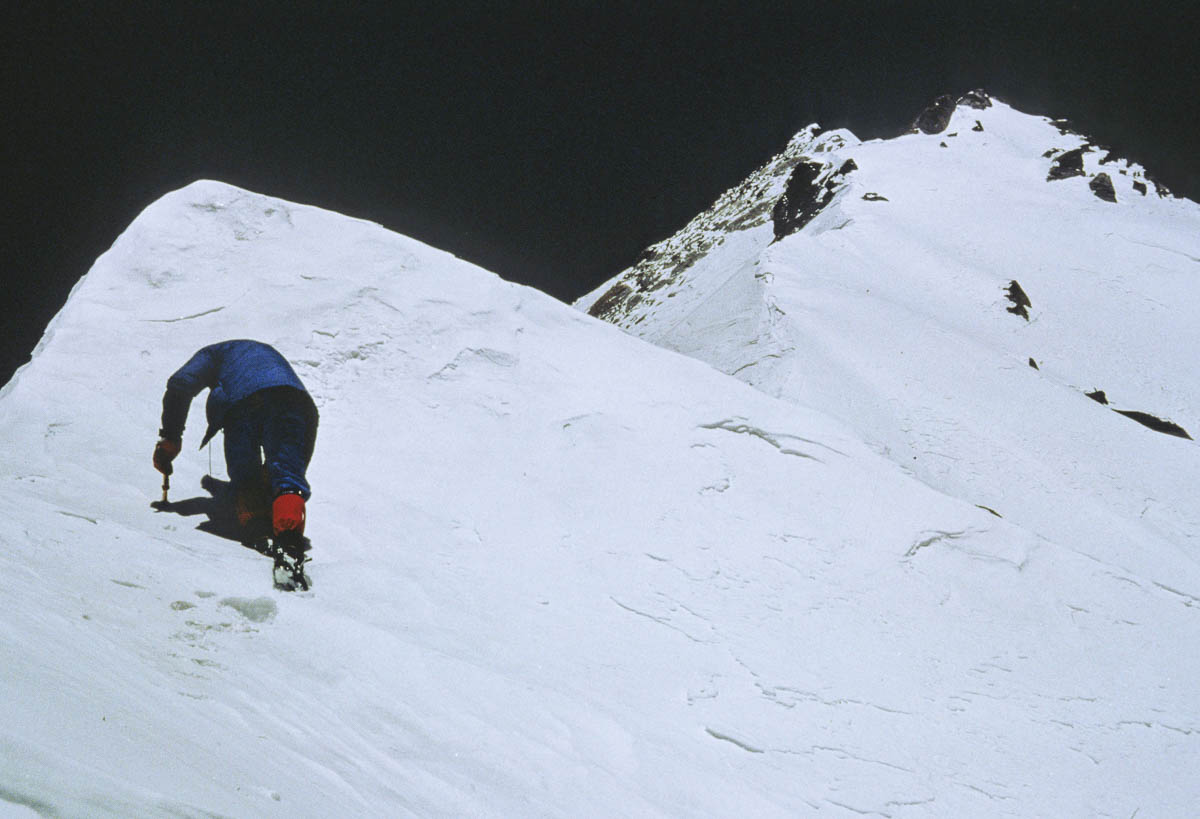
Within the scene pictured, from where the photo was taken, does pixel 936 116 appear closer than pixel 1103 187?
No

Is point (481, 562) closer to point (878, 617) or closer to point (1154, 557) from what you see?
point (878, 617)

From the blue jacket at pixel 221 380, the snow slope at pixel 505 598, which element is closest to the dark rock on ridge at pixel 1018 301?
the snow slope at pixel 505 598

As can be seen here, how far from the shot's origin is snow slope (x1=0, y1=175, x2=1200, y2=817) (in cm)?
190

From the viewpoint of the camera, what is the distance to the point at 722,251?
2759 centimetres

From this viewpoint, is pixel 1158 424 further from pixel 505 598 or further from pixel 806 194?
pixel 505 598

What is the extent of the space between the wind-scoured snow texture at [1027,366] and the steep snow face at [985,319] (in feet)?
0.22

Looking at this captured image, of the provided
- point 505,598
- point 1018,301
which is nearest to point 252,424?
point 505,598

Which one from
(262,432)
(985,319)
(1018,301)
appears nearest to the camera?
(262,432)

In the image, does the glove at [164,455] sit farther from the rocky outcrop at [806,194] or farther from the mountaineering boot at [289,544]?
the rocky outcrop at [806,194]

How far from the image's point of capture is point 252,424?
3.79 m

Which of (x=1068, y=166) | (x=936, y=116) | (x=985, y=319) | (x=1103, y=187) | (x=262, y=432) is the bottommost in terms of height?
(x=262, y=432)

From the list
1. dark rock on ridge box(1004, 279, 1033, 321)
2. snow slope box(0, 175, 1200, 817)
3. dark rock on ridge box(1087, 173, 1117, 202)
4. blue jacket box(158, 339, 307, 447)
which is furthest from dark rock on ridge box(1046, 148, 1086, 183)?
blue jacket box(158, 339, 307, 447)

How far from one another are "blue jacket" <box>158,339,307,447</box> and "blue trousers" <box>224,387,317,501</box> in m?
0.05

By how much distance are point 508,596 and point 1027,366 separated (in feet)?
46.9
